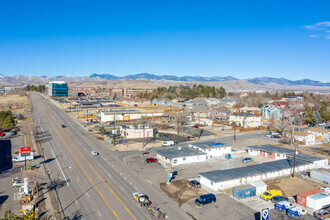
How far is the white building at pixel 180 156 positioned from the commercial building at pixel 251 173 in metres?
7.07

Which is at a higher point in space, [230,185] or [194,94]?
[194,94]

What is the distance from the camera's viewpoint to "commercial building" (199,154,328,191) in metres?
29.6

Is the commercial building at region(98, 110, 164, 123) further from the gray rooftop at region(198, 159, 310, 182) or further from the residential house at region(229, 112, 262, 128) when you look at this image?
the gray rooftop at region(198, 159, 310, 182)

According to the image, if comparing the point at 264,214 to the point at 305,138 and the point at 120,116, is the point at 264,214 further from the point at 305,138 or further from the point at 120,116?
the point at 120,116

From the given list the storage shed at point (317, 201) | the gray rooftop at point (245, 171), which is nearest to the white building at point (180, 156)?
the gray rooftop at point (245, 171)

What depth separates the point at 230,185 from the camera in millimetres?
29953

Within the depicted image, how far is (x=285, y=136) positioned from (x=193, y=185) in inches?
1574

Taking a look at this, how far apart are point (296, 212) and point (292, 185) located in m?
9.25

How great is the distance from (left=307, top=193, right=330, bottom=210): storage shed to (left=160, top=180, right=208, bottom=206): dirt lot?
36.2 ft

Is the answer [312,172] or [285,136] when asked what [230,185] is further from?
[285,136]

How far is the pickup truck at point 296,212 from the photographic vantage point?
75.4 feet

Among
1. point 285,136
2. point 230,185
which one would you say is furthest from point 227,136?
point 230,185

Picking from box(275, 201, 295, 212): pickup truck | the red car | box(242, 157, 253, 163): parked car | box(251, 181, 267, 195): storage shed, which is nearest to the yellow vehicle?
box(251, 181, 267, 195): storage shed

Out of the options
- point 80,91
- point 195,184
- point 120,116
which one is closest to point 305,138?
point 195,184
